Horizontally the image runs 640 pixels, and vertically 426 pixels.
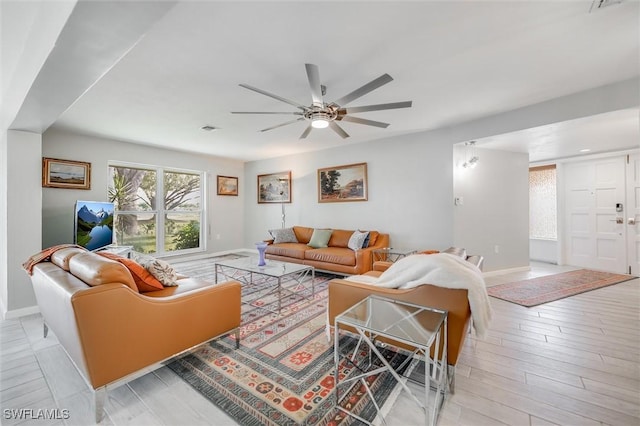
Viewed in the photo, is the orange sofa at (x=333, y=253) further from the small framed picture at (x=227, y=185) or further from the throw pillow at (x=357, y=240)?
the small framed picture at (x=227, y=185)

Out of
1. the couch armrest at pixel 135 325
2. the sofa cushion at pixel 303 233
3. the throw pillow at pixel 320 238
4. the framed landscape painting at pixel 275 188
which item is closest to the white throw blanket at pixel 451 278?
the couch armrest at pixel 135 325

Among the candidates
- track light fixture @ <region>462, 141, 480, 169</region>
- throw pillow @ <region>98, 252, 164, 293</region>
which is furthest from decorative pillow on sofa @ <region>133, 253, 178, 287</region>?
track light fixture @ <region>462, 141, 480, 169</region>

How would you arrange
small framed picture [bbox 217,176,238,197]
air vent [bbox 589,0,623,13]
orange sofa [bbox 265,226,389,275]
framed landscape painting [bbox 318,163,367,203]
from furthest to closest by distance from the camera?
1. small framed picture [bbox 217,176,238,197]
2. framed landscape painting [bbox 318,163,367,203]
3. orange sofa [bbox 265,226,389,275]
4. air vent [bbox 589,0,623,13]

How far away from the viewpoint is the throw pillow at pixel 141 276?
1.99 meters

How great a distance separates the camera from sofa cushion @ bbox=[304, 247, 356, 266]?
4.17 meters

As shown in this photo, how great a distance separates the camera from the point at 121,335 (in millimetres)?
1506

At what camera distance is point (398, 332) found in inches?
57.6

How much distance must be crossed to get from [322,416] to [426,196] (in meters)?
3.71

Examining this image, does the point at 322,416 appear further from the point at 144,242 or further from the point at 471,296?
the point at 144,242

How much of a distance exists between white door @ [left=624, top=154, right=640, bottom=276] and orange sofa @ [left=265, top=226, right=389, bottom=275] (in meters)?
4.36

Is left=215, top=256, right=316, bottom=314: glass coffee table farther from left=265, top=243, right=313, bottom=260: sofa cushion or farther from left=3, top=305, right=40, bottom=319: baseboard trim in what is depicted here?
left=3, top=305, right=40, bottom=319: baseboard trim

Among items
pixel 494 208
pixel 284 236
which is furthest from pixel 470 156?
pixel 284 236

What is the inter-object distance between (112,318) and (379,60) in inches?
106

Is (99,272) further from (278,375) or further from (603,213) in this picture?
(603,213)
